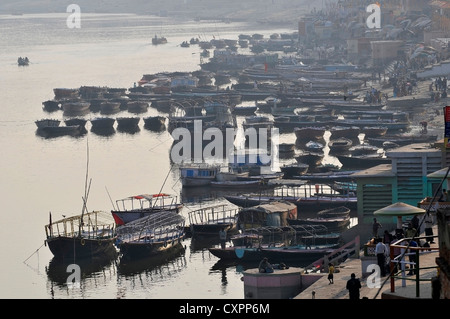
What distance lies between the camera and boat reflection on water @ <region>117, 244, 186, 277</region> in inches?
1661

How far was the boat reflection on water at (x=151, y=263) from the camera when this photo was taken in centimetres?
4219

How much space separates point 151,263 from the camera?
43.2m

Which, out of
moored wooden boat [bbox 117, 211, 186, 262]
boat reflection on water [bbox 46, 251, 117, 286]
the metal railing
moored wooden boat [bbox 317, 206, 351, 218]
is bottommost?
boat reflection on water [bbox 46, 251, 117, 286]

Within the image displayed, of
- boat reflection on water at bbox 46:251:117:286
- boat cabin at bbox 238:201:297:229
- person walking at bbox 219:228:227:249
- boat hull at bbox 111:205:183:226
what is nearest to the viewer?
boat reflection on water at bbox 46:251:117:286

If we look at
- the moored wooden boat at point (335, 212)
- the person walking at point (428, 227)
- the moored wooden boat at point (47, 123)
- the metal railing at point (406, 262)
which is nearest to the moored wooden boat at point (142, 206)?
the moored wooden boat at point (335, 212)

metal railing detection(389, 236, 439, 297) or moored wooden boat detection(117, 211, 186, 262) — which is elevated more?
metal railing detection(389, 236, 439, 297)

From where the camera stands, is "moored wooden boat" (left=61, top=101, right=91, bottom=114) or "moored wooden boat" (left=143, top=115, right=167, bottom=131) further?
"moored wooden boat" (left=61, top=101, right=91, bottom=114)

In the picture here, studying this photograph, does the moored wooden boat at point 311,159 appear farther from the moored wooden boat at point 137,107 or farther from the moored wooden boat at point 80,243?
the moored wooden boat at point 137,107

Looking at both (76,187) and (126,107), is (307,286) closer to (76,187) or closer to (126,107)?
(76,187)

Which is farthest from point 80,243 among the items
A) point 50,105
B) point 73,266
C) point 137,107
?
point 50,105

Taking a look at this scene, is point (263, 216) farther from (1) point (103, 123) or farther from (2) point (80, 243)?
(1) point (103, 123)

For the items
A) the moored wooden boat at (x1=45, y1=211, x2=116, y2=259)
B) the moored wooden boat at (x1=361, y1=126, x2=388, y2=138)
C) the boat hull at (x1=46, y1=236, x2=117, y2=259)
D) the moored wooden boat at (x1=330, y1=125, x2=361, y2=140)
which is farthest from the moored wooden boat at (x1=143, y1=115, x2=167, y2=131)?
the boat hull at (x1=46, y1=236, x2=117, y2=259)

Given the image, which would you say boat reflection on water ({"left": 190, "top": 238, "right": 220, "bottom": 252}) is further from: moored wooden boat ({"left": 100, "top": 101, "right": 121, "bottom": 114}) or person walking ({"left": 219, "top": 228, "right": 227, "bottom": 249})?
moored wooden boat ({"left": 100, "top": 101, "right": 121, "bottom": 114})

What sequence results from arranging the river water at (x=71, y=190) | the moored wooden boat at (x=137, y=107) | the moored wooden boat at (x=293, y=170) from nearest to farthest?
the river water at (x=71, y=190)
the moored wooden boat at (x=293, y=170)
the moored wooden boat at (x=137, y=107)
